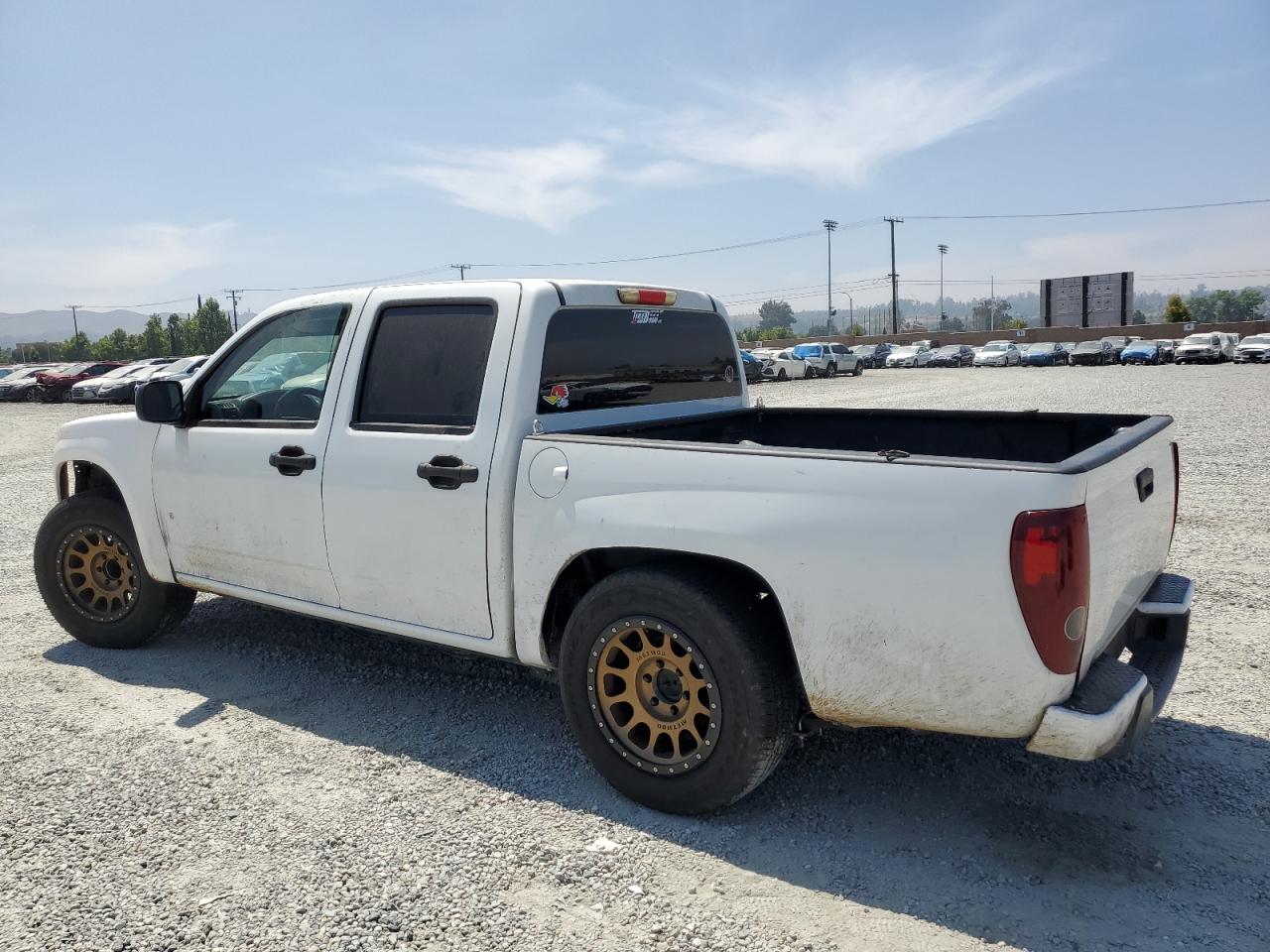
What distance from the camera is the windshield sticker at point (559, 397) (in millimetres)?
3938

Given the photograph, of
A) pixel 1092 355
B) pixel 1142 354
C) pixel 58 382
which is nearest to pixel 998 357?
pixel 1092 355

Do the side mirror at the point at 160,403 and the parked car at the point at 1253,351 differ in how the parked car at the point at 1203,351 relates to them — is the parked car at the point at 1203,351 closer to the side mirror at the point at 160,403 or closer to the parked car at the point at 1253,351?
the parked car at the point at 1253,351

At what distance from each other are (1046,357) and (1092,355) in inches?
116

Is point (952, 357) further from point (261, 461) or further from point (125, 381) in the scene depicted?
point (261, 461)

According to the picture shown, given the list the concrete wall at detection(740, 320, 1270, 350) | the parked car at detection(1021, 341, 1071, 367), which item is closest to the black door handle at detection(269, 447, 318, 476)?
the parked car at detection(1021, 341, 1071, 367)

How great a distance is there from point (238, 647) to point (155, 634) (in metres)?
0.44

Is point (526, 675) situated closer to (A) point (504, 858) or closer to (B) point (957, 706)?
(A) point (504, 858)

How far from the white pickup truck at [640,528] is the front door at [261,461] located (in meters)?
0.01

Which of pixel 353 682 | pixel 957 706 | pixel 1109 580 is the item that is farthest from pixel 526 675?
pixel 1109 580

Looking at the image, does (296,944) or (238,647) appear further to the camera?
(238,647)

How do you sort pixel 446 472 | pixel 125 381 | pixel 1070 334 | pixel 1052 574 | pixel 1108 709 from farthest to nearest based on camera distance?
pixel 1070 334
pixel 125 381
pixel 446 472
pixel 1108 709
pixel 1052 574

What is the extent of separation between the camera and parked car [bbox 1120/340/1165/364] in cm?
5119

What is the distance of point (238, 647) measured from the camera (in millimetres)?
5402

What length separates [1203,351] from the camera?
4781cm
